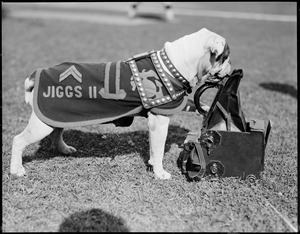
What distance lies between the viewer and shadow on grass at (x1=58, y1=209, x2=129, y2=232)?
10.6ft

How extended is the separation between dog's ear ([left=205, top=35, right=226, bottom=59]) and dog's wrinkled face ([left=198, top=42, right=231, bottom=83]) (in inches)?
0.7

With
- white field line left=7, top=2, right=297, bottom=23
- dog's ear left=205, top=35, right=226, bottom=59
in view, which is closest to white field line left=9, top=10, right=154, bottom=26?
white field line left=7, top=2, right=297, bottom=23

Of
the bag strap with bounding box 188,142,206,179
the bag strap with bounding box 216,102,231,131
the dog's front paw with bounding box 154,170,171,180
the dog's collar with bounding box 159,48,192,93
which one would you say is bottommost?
the dog's front paw with bounding box 154,170,171,180

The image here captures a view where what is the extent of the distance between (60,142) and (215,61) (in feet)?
6.65

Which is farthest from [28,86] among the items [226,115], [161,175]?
[226,115]

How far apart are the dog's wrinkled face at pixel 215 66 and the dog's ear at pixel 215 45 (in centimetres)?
2

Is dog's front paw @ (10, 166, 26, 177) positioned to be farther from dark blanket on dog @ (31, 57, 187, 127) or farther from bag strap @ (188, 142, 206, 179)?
bag strap @ (188, 142, 206, 179)

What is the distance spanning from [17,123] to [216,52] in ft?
10.7

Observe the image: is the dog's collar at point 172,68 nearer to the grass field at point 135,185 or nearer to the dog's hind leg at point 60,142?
the grass field at point 135,185

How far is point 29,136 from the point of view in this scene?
3.79m

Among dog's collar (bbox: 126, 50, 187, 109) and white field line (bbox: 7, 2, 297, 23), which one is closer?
dog's collar (bbox: 126, 50, 187, 109)

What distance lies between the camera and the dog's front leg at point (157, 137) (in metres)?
3.80

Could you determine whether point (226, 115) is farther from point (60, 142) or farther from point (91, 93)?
point (60, 142)

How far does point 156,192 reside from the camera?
12.6ft
